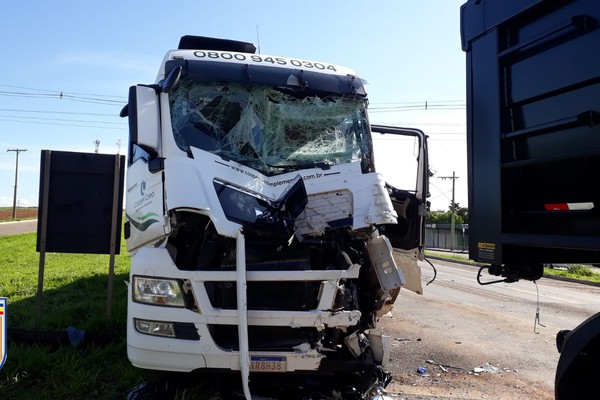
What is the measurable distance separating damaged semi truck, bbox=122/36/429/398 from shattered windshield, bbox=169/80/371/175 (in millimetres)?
13

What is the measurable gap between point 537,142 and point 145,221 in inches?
131

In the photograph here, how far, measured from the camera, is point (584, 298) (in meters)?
12.6

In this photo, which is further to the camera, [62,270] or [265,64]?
[62,270]

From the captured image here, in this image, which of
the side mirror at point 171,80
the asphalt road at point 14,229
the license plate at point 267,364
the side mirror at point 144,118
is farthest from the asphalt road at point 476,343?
the asphalt road at point 14,229

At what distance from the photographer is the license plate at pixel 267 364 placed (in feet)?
11.7

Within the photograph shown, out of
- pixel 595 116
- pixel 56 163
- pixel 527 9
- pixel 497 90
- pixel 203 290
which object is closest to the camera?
pixel 595 116

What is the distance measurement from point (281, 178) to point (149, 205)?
1.21m

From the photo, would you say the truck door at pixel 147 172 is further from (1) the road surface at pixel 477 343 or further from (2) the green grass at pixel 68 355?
(1) the road surface at pixel 477 343

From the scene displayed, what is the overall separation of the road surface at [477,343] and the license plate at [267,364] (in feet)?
5.68

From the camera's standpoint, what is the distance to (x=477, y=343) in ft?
22.9

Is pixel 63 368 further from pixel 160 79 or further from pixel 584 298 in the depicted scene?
pixel 584 298

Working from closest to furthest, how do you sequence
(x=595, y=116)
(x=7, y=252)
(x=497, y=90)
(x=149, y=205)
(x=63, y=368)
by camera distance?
(x=595, y=116), (x=497, y=90), (x=149, y=205), (x=63, y=368), (x=7, y=252)

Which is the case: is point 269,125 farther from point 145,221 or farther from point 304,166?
point 145,221

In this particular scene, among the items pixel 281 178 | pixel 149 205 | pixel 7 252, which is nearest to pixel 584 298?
pixel 281 178
